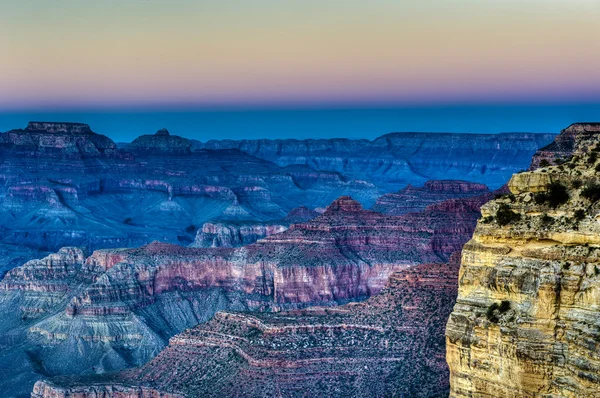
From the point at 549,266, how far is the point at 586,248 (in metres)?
0.89

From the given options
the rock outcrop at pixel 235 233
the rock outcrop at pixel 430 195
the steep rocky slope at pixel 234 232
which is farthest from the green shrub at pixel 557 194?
the rock outcrop at pixel 235 233

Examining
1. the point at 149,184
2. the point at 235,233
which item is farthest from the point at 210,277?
the point at 149,184

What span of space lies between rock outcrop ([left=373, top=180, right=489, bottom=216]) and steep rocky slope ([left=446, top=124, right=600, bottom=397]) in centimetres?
8041

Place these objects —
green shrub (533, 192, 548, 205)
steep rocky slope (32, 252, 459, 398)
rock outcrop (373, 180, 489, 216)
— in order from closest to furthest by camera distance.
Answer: green shrub (533, 192, 548, 205) → steep rocky slope (32, 252, 459, 398) → rock outcrop (373, 180, 489, 216)

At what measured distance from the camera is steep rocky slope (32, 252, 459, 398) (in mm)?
44531

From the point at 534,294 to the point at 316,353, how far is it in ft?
85.4

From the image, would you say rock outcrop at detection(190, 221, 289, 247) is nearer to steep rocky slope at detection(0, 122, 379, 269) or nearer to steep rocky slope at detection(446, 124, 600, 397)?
steep rocky slope at detection(0, 122, 379, 269)

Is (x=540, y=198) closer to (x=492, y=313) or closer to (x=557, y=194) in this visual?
(x=557, y=194)

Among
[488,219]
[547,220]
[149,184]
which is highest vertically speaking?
[149,184]

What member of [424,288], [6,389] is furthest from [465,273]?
A: [6,389]

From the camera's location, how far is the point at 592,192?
22.4 metres

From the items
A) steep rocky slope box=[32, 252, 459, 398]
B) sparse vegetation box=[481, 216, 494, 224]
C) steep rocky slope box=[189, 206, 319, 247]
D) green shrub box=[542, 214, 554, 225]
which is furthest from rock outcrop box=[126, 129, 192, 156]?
green shrub box=[542, 214, 554, 225]

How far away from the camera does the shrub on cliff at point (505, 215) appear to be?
23.0 m

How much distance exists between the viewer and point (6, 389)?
69.1 metres
